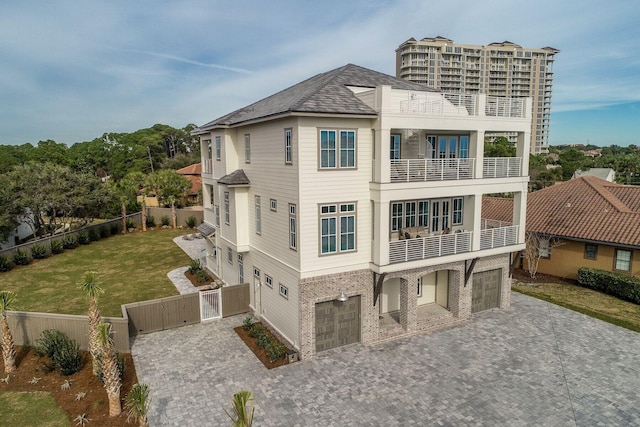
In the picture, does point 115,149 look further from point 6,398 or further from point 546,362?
point 546,362

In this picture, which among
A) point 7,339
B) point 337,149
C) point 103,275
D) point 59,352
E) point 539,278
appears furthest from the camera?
point 103,275

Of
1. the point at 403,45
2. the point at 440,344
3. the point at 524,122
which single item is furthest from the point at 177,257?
the point at 403,45

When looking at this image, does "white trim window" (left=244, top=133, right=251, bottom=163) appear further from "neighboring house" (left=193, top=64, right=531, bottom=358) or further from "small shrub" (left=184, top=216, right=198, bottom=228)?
"small shrub" (left=184, top=216, right=198, bottom=228)

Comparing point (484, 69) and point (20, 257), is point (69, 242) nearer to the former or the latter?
point (20, 257)

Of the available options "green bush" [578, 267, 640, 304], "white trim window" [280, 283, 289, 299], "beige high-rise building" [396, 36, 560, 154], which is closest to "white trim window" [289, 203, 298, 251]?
"white trim window" [280, 283, 289, 299]

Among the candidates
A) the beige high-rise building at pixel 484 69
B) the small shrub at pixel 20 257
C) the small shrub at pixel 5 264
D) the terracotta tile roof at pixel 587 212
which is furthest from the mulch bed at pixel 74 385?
the beige high-rise building at pixel 484 69

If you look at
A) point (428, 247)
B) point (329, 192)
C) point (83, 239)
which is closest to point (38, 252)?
point (83, 239)

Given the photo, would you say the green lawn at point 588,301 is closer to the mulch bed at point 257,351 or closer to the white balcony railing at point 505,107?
the white balcony railing at point 505,107
